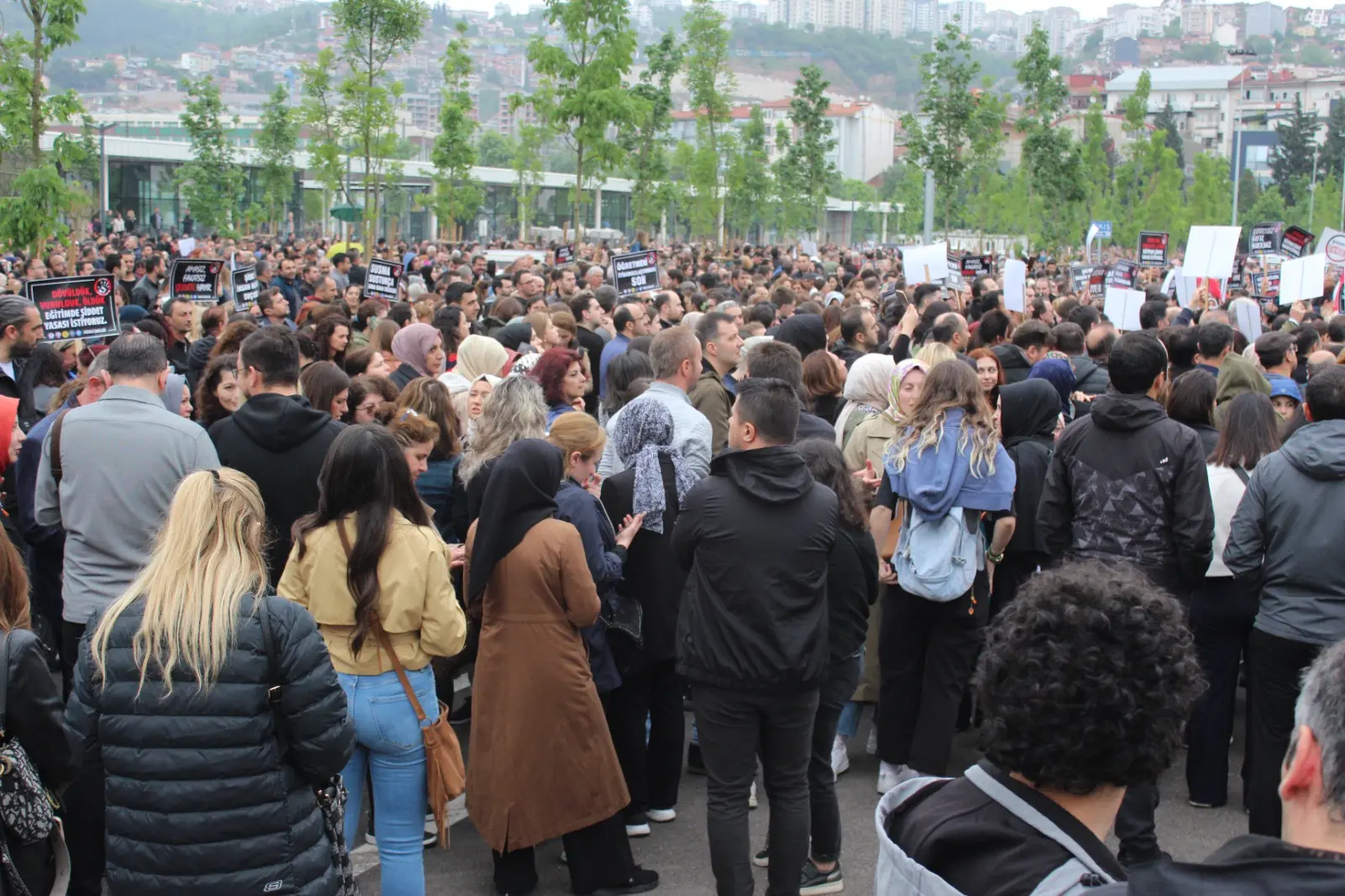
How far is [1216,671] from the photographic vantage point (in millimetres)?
6355

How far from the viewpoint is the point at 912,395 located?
688cm

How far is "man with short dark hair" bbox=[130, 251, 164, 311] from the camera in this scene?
15703 millimetres

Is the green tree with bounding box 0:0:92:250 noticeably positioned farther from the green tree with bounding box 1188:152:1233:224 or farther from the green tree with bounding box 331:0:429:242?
the green tree with bounding box 1188:152:1233:224

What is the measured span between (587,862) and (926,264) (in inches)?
491

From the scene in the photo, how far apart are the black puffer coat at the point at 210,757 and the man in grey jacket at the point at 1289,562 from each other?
397 cm

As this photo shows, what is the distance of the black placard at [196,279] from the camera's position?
38.0 ft

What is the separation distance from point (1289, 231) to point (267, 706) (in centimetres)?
1770

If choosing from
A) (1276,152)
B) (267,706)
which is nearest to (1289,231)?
(267,706)

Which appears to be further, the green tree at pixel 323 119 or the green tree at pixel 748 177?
the green tree at pixel 748 177

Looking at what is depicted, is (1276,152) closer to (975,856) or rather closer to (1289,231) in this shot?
(1289,231)

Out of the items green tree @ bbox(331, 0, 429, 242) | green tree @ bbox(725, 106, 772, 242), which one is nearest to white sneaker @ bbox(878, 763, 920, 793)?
green tree @ bbox(331, 0, 429, 242)

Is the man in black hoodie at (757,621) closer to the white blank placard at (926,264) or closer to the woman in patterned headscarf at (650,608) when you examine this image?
the woman in patterned headscarf at (650,608)

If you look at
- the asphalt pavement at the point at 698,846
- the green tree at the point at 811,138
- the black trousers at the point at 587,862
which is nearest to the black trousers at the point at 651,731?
the asphalt pavement at the point at 698,846

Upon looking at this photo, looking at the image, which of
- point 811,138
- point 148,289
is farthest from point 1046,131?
point 148,289
